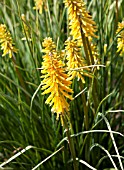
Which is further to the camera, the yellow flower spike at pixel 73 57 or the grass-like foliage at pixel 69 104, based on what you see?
the grass-like foliage at pixel 69 104

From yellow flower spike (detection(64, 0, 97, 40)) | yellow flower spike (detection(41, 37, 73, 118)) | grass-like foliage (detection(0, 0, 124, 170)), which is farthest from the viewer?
grass-like foliage (detection(0, 0, 124, 170))

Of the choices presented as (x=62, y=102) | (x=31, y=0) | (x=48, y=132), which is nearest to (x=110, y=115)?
(x=48, y=132)

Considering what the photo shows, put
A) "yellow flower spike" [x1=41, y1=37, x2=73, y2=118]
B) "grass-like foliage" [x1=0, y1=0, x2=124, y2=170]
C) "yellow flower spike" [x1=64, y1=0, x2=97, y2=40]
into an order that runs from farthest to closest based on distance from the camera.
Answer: "grass-like foliage" [x1=0, y1=0, x2=124, y2=170] → "yellow flower spike" [x1=64, y1=0, x2=97, y2=40] → "yellow flower spike" [x1=41, y1=37, x2=73, y2=118]

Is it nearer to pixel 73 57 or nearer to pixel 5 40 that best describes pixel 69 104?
pixel 73 57

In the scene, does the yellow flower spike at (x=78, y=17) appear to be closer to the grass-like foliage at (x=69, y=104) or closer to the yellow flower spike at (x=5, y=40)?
the grass-like foliage at (x=69, y=104)

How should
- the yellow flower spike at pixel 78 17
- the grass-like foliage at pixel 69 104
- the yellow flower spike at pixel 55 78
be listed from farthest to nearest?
the grass-like foliage at pixel 69 104
the yellow flower spike at pixel 78 17
the yellow flower spike at pixel 55 78

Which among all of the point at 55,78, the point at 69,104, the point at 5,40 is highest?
the point at 5,40

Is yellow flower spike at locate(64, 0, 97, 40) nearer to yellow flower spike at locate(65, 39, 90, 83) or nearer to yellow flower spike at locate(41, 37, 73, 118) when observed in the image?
yellow flower spike at locate(65, 39, 90, 83)

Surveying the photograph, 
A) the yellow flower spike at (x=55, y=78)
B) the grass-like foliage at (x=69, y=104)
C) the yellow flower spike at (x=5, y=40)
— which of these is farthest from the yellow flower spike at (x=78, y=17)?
the yellow flower spike at (x=5, y=40)

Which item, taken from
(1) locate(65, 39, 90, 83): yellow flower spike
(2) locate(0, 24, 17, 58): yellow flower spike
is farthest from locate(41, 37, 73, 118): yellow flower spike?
(2) locate(0, 24, 17, 58): yellow flower spike

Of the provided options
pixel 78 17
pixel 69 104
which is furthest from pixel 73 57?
pixel 69 104

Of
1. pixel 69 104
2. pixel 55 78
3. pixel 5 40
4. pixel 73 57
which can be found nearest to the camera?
pixel 55 78

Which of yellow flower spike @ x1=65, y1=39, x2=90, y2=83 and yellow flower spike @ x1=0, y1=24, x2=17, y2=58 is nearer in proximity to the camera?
yellow flower spike @ x1=65, y1=39, x2=90, y2=83
